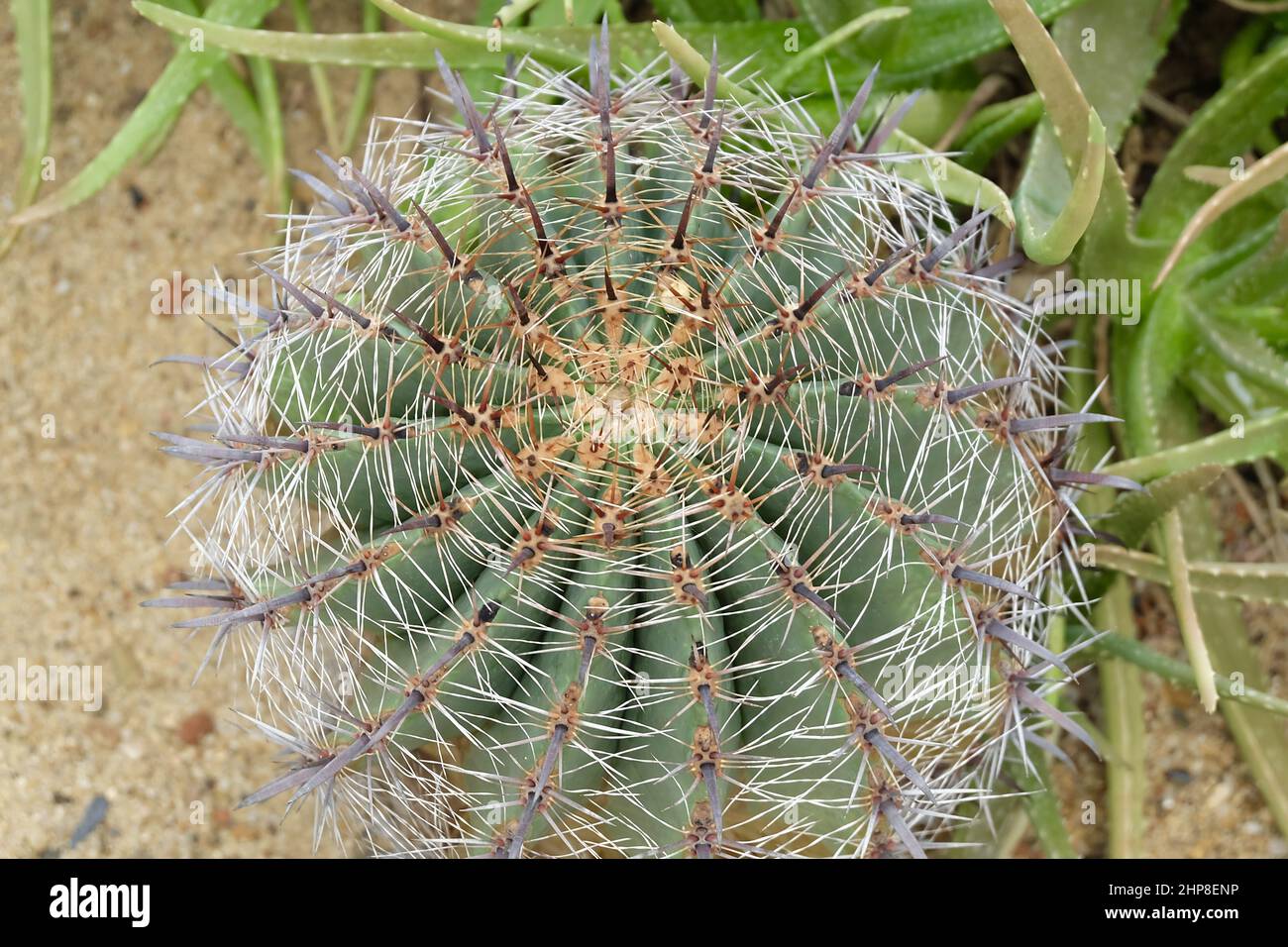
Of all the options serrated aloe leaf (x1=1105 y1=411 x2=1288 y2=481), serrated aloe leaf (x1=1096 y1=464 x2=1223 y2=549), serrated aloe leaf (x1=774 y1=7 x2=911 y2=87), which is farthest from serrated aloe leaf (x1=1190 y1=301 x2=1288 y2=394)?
serrated aloe leaf (x1=774 y1=7 x2=911 y2=87)

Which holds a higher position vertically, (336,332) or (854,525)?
(336,332)

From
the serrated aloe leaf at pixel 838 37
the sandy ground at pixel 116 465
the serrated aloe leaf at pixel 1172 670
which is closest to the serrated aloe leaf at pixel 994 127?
the serrated aloe leaf at pixel 838 37

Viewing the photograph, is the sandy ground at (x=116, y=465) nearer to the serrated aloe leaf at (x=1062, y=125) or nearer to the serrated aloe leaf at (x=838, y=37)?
the serrated aloe leaf at (x=838, y=37)

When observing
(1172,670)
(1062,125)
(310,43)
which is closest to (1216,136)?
(1062,125)

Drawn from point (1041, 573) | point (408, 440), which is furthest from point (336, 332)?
point (1041, 573)

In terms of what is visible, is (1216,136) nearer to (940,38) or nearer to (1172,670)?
(940,38)
